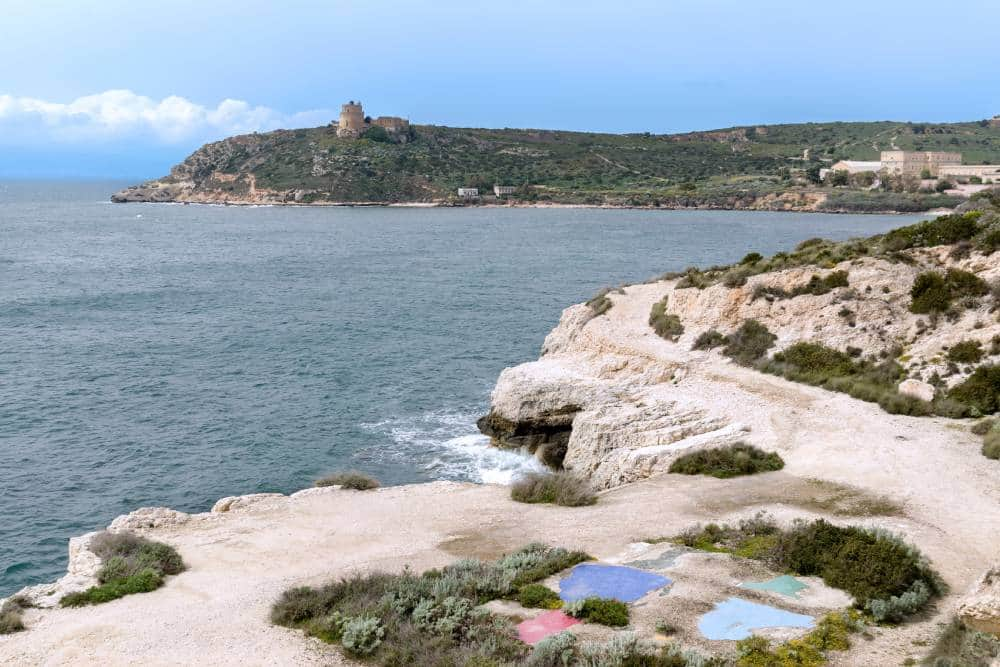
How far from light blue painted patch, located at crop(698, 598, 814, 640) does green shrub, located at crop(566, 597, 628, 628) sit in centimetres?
92

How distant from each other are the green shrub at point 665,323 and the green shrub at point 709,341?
1.16m

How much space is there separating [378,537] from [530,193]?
466ft

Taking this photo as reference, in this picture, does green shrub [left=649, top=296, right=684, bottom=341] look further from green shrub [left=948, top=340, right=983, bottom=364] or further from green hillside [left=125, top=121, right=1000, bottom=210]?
green hillside [left=125, top=121, right=1000, bottom=210]

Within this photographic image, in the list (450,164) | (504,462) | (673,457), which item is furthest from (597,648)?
(450,164)

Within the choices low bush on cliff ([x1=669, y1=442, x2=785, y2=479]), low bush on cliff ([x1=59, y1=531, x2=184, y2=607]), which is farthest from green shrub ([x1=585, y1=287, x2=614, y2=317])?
low bush on cliff ([x1=59, y1=531, x2=184, y2=607])

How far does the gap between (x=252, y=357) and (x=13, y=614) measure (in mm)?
25199

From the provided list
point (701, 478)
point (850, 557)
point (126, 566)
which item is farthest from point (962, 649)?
point (126, 566)

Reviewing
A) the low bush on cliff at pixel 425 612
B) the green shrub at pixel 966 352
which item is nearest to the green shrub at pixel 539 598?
the low bush on cliff at pixel 425 612

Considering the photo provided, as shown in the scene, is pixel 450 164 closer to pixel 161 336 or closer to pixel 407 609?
pixel 161 336

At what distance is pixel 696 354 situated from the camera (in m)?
25.5

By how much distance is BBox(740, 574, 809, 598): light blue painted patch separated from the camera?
1052 cm

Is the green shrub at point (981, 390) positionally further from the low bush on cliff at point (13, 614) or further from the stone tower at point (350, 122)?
the stone tower at point (350, 122)

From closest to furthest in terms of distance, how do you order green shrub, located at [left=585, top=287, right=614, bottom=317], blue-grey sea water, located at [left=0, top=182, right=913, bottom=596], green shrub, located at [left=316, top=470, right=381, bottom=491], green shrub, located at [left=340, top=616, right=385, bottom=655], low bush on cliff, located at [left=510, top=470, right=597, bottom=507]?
green shrub, located at [left=340, top=616, right=385, bottom=655] < low bush on cliff, located at [left=510, top=470, right=597, bottom=507] < green shrub, located at [left=316, top=470, right=381, bottom=491] < blue-grey sea water, located at [left=0, top=182, right=913, bottom=596] < green shrub, located at [left=585, top=287, right=614, bottom=317]

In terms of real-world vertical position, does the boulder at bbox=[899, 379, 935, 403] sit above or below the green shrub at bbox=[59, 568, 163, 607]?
above
